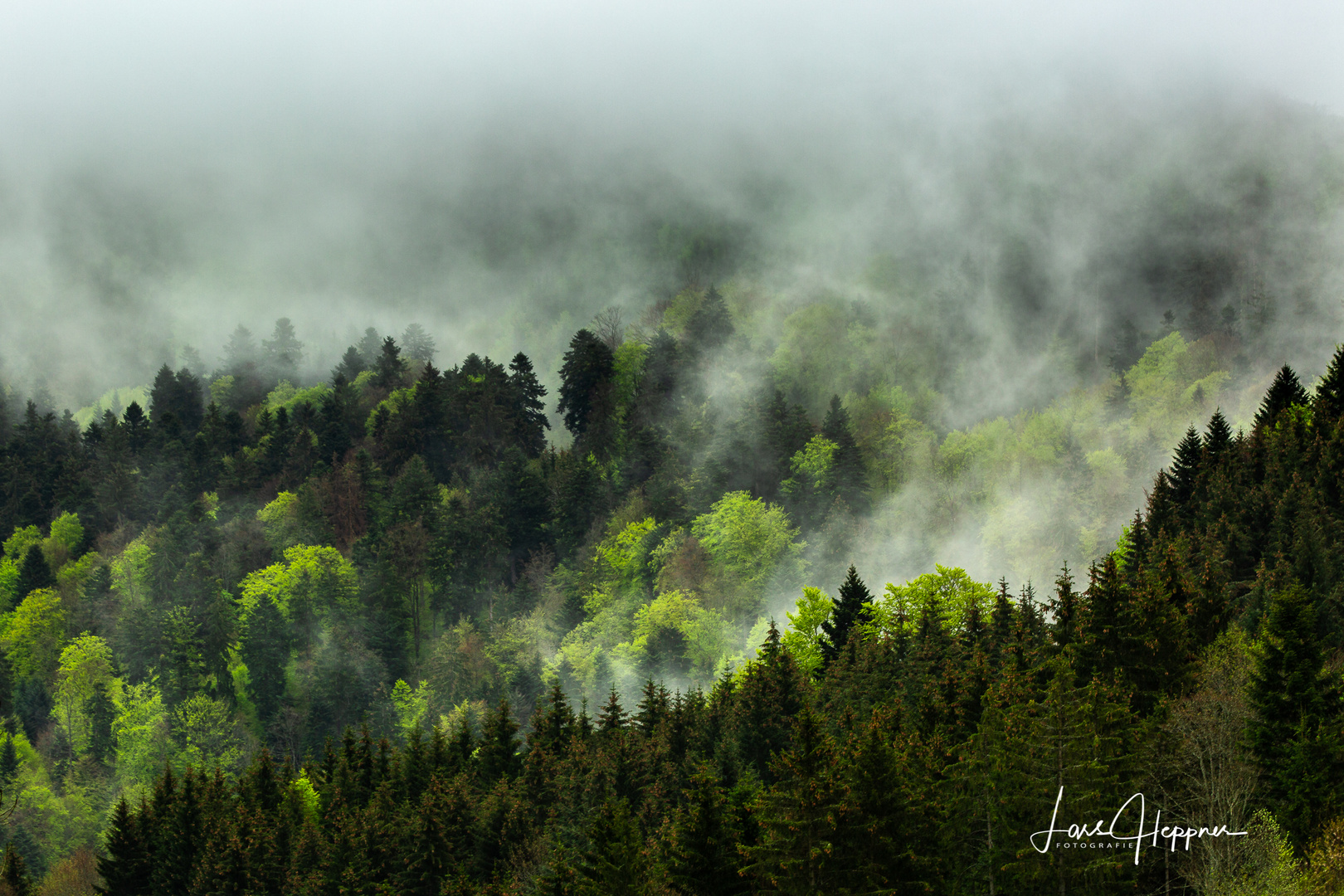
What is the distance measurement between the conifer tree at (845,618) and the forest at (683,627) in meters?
0.36

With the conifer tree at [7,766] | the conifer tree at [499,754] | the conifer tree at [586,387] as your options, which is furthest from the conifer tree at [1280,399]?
the conifer tree at [7,766]

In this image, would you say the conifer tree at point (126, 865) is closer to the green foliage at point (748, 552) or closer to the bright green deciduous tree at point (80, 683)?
the bright green deciduous tree at point (80, 683)

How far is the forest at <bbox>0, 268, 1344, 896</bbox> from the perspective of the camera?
39938 millimetres

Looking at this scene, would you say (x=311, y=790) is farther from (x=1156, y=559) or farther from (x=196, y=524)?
(x=196, y=524)

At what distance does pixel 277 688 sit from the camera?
132000mm

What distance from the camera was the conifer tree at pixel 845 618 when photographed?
276 feet

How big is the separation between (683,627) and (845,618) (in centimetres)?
3201

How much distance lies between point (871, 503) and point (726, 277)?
69.3 m

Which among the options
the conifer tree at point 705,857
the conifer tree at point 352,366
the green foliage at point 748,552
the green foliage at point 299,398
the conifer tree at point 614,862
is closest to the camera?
the conifer tree at point 705,857

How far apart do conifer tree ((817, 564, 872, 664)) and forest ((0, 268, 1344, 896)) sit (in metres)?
0.36

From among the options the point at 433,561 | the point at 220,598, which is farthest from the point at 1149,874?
the point at 220,598

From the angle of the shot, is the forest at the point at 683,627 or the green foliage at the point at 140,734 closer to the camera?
the forest at the point at 683,627

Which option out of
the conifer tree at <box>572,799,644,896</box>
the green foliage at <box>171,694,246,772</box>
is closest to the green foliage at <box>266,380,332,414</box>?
the green foliage at <box>171,694,246,772</box>

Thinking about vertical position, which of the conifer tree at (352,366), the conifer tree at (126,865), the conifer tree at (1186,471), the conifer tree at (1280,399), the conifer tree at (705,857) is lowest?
the conifer tree at (705,857)
